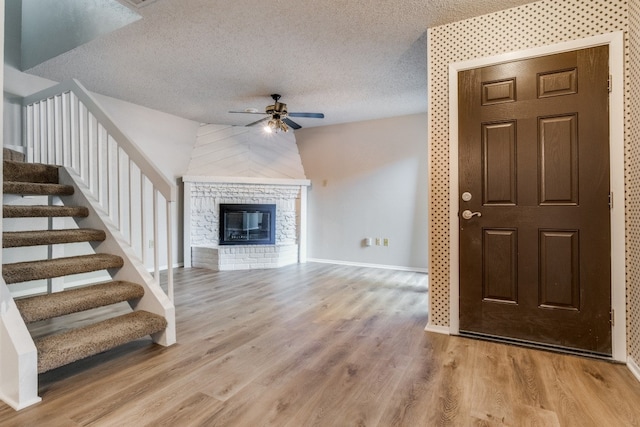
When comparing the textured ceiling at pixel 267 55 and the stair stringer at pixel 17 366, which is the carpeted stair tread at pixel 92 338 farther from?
the textured ceiling at pixel 267 55

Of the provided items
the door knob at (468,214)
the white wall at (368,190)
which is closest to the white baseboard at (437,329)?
the door knob at (468,214)

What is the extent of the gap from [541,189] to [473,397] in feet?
4.85

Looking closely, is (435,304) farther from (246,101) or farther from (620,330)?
(246,101)

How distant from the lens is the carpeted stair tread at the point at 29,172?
274 centimetres

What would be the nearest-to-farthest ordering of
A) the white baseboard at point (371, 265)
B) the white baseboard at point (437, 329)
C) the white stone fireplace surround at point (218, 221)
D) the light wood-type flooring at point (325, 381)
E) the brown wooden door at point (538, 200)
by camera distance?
the light wood-type flooring at point (325, 381)
the brown wooden door at point (538, 200)
the white baseboard at point (437, 329)
the white baseboard at point (371, 265)
the white stone fireplace surround at point (218, 221)

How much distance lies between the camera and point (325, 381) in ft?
6.11

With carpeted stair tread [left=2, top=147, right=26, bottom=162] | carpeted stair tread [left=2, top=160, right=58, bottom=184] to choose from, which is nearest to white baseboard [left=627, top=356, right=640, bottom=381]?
carpeted stair tread [left=2, top=160, right=58, bottom=184]

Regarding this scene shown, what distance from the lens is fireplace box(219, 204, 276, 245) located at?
557cm

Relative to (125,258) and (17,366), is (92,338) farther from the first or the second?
(125,258)

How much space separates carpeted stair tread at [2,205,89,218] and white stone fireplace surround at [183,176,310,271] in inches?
101

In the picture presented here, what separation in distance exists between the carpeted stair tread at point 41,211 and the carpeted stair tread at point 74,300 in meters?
0.71

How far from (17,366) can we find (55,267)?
2.56ft

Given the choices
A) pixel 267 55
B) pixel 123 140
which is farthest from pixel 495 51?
pixel 123 140

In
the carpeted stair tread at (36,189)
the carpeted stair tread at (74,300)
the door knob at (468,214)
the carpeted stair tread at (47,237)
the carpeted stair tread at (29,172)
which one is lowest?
the carpeted stair tread at (74,300)
